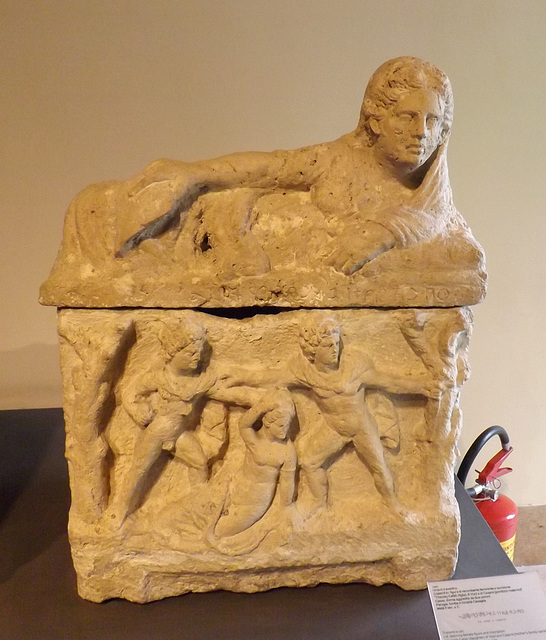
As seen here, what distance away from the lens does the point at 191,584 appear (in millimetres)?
1793

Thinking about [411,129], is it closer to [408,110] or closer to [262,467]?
[408,110]

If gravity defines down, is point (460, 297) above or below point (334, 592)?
above

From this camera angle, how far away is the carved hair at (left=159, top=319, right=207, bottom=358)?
1548 millimetres

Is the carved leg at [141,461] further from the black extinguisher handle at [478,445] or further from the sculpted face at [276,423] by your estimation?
the black extinguisher handle at [478,445]

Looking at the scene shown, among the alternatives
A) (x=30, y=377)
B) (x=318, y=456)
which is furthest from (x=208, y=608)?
(x=30, y=377)

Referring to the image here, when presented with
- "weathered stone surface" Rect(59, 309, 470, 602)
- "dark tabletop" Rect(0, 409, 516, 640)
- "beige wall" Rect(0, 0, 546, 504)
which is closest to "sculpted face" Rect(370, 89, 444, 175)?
"weathered stone surface" Rect(59, 309, 470, 602)

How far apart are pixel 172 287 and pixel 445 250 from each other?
798mm

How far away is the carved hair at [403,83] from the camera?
59.6 inches

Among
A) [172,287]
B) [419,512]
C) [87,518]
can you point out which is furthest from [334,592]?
[172,287]

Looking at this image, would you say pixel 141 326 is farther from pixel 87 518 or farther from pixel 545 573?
pixel 545 573

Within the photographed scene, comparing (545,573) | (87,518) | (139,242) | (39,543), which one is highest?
(139,242)

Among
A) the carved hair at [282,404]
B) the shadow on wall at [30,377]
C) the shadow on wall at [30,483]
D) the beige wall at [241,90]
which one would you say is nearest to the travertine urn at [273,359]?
the carved hair at [282,404]

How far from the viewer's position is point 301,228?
1.66 metres

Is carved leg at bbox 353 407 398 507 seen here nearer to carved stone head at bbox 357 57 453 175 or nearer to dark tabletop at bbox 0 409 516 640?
dark tabletop at bbox 0 409 516 640
